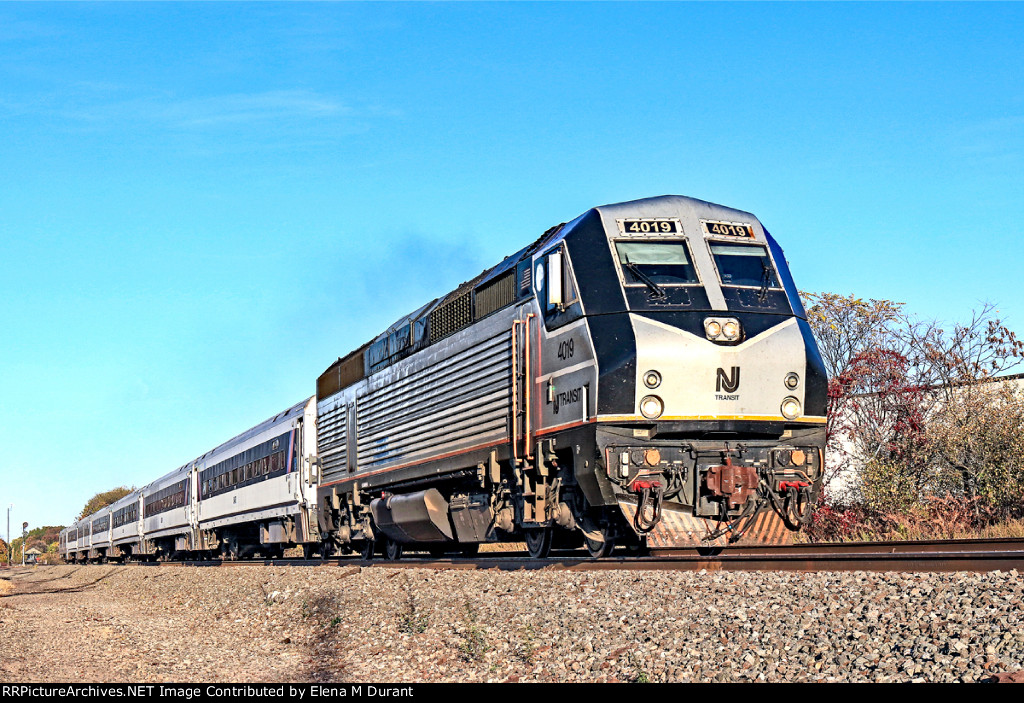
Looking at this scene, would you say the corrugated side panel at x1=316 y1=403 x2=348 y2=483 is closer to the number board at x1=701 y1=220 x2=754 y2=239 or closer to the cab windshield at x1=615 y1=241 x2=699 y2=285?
the cab windshield at x1=615 y1=241 x2=699 y2=285

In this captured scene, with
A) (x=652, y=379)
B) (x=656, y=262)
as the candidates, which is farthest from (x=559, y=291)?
(x=652, y=379)

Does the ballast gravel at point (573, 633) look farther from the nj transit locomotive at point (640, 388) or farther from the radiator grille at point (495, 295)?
the radiator grille at point (495, 295)

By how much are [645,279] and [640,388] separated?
1404mm

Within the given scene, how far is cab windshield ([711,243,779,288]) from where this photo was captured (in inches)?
471

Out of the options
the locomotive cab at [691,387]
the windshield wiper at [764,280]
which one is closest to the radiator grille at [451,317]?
the locomotive cab at [691,387]

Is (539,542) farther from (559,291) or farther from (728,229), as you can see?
(728,229)

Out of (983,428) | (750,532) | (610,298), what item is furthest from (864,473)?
(610,298)

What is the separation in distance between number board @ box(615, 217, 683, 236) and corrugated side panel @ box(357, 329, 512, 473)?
7.85 ft

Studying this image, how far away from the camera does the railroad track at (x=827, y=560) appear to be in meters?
8.02

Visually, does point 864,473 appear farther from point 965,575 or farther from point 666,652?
point 666,652

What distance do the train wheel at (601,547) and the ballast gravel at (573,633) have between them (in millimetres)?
1118

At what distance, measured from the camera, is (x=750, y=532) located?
1175 centimetres
